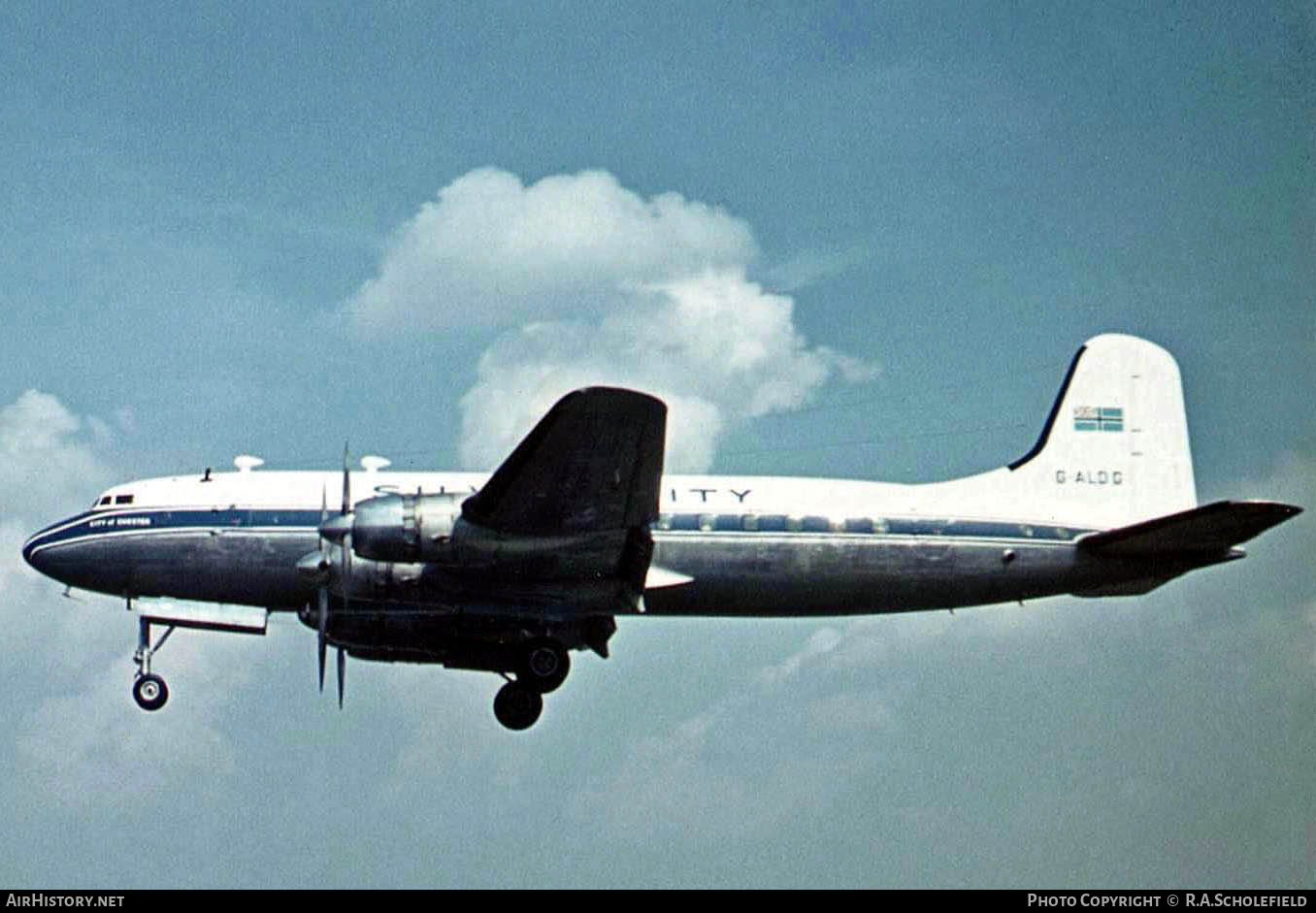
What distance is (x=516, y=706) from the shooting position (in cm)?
2772

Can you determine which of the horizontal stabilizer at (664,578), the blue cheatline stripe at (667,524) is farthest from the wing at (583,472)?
the blue cheatline stripe at (667,524)

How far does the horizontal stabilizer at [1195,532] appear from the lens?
2559 centimetres

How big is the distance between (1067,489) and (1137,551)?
5.84 ft

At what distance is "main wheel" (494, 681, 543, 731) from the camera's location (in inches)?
1091

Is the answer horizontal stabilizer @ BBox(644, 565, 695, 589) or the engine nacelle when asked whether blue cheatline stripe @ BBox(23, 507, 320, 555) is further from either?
horizontal stabilizer @ BBox(644, 565, 695, 589)

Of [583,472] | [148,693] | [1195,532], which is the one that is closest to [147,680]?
[148,693]

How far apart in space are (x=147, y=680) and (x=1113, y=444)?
50.3ft

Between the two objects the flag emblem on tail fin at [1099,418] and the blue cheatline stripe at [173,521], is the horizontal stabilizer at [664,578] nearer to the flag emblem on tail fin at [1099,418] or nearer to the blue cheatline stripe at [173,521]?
the blue cheatline stripe at [173,521]

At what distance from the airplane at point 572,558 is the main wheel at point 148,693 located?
0.07ft

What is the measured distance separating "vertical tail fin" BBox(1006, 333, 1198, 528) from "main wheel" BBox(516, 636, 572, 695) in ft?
24.0

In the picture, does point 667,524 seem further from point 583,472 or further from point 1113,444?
point 1113,444
